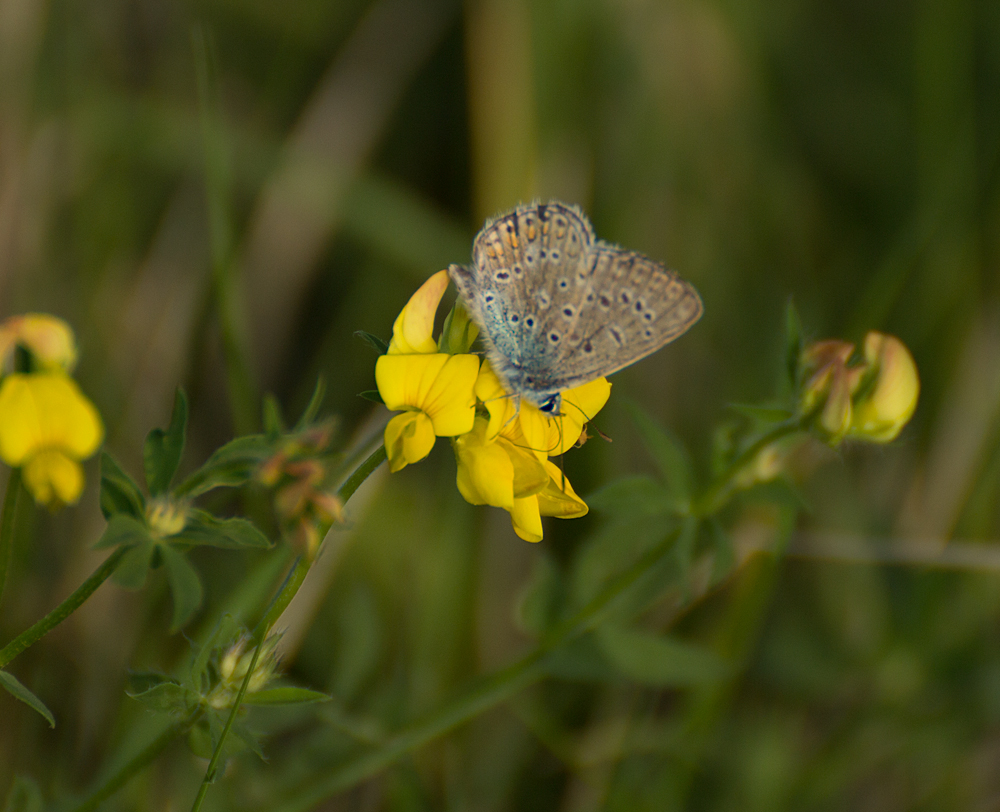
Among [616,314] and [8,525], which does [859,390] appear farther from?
[8,525]

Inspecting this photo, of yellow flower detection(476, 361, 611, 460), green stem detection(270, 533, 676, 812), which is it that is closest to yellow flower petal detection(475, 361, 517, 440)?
yellow flower detection(476, 361, 611, 460)

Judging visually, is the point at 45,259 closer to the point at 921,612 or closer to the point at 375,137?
the point at 375,137

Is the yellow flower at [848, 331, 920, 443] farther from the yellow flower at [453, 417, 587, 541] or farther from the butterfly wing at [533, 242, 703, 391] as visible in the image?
the yellow flower at [453, 417, 587, 541]

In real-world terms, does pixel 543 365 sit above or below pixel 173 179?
above

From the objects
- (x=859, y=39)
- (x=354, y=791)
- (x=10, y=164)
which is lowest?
(x=354, y=791)

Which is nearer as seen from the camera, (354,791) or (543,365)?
(543,365)

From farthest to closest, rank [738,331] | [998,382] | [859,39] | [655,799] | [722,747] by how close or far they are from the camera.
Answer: [859,39]
[738,331]
[998,382]
[722,747]
[655,799]

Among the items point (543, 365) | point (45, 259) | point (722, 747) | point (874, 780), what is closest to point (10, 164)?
point (45, 259)

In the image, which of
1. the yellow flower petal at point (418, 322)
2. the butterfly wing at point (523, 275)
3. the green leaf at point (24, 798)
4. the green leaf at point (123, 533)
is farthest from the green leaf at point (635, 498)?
the green leaf at point (24, 798)
